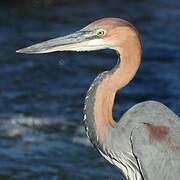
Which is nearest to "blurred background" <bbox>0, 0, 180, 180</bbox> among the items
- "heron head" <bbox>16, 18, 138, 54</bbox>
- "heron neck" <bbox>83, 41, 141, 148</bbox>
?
"heron neck" <bbox>83, 41, 141, 148</bbox>

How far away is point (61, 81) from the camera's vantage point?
39.5 feet

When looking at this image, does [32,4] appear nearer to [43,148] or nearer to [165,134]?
[43,148]

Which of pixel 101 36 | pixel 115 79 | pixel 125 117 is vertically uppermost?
pixel 101 36

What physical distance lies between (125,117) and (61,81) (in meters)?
5.52

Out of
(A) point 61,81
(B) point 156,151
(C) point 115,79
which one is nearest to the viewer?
(B) point 156,151

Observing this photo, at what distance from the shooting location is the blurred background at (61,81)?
9961 millimetres

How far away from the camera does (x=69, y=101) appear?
11.4m

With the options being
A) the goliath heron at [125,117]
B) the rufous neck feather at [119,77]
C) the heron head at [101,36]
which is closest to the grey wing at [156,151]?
the goliath heron at [125,117]

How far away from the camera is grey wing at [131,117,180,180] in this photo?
6.37 metres

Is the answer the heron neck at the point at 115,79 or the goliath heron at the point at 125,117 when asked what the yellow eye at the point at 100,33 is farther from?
the heron neck at the point at 115,79

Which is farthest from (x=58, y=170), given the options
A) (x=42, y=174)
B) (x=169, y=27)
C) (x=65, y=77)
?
(x=169, y=27)

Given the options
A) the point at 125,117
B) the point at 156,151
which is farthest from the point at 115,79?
the point at 156,151

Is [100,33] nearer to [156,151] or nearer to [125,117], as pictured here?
[125,117]

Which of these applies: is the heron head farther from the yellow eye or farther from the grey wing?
the grey wing
